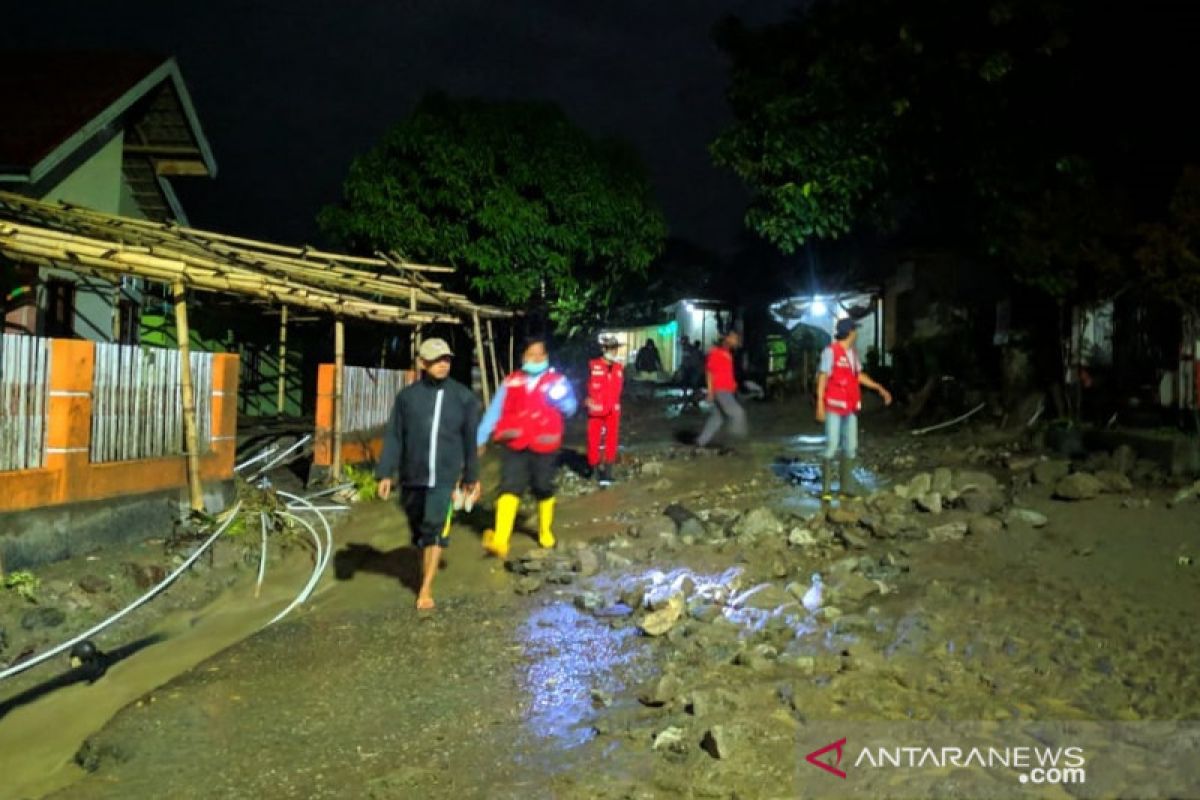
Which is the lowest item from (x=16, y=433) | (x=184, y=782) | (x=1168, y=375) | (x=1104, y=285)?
(x=184, y=782)

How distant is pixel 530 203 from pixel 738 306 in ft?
63.4

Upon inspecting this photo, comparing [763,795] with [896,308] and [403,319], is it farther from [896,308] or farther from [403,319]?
[896,308]

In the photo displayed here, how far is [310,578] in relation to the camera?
7867 mm

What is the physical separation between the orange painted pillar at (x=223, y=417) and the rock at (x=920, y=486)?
6.66m

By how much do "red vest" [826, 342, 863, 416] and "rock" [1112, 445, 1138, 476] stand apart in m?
2.54

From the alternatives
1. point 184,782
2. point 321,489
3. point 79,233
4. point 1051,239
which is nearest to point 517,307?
point 321,489

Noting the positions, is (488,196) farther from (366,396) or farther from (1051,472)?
(1051,472)

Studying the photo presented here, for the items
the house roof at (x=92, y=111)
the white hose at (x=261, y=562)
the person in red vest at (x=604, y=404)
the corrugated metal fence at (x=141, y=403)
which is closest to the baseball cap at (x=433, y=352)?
the white hose at (x=261, y=562)

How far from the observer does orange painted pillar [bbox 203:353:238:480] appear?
915 cm

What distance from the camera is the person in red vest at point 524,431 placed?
295 inches

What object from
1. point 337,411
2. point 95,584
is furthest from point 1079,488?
point 337,411

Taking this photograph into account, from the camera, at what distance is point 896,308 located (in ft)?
80.6

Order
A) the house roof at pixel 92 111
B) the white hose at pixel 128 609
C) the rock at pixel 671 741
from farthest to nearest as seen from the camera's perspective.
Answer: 1. the house roof at pixel 92 111
2. the white hose at pixel 128 609
3. the rock at pixel 671 741

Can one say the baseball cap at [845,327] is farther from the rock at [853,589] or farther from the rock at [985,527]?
the rock at [853,589]
